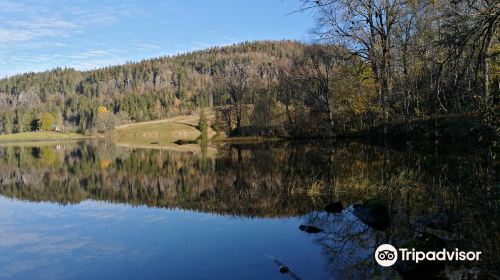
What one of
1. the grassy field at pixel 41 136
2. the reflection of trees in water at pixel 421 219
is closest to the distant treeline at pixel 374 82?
the reflection of trees in water at pixel 421 219

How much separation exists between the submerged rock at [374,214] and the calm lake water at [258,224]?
0.10 m

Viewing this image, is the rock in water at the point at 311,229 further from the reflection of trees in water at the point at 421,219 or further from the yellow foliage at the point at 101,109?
the yellow foliage at the point at 101,109

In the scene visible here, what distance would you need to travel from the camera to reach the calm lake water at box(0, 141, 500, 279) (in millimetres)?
8836

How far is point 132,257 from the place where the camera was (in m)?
10.8

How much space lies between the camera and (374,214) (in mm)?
11797

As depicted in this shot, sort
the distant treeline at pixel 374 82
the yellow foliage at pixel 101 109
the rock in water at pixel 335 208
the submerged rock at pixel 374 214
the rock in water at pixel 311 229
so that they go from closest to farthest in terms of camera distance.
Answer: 1. the distant treeline at pixel 374 82
2. the submerged rock at pixel 374 214
3. the rock in water at pixel 311 229
4. the rock in water at pixel 335 208
5. the yellow foliage at pixel 101 109

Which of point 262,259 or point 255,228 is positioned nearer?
point 262,259

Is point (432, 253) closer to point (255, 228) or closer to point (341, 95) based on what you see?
point (255, 228)

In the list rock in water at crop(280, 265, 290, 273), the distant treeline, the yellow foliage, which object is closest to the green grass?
the distant treeline

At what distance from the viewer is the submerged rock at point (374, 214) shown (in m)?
11.4

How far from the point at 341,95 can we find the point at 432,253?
46094 millimetres

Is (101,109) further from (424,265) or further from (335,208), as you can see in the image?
(424,265)

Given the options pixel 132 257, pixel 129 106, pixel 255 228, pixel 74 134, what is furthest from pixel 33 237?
pixel 129 106

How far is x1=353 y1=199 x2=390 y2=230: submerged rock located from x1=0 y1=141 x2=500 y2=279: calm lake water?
10 centimetres
